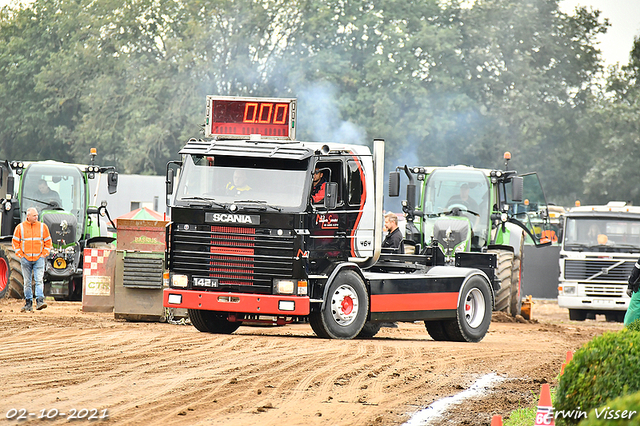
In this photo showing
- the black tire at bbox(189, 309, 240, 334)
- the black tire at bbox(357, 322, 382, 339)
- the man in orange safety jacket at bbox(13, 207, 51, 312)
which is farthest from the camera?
the man in orange safety jacket at bbox(13, 207, 51, 312)

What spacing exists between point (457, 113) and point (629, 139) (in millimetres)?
8960

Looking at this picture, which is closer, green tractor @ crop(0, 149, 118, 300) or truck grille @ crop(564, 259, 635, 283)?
green tractor @ crop(0, 149, 118, 300)

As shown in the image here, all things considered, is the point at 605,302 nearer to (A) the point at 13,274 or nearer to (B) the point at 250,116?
(B) the point at 250,116

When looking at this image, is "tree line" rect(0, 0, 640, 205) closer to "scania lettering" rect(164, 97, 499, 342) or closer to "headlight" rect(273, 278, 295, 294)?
"scania lettering" rect(164, 97, 499, 342)

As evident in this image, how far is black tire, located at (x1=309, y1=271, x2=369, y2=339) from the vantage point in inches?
579

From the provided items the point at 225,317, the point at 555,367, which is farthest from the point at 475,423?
the point at 225,317

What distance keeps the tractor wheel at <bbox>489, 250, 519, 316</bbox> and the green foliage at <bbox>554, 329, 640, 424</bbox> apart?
14.7 metres

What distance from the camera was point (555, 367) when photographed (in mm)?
13328

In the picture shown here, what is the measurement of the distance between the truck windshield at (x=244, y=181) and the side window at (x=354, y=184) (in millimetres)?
794

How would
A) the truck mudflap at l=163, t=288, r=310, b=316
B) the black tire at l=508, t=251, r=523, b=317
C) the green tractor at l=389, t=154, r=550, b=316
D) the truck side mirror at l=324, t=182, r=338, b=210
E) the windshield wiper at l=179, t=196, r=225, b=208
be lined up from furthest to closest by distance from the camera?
1. the black tire at l=508, t=251, r=523, b=317
2. the green tractor at l=389, t=154, r=550, b=316
3. the truck side mirror at l=324, t=182, r=338, b=210
4. the windshield wiper at l=179, t=196, r=225, b=208
5. the truck mudflap at l=163, t=288, r=310, b=316

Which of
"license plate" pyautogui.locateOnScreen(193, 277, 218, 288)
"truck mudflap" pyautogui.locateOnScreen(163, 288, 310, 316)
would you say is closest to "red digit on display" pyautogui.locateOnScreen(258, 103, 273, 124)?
"license plate" pyautogui.locateOnScreen(193, 277, 218, 288)

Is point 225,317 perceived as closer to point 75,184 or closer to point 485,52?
point 75,184

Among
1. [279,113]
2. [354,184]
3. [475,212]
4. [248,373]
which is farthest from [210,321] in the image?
[475,212]

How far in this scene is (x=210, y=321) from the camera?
15961 mm
